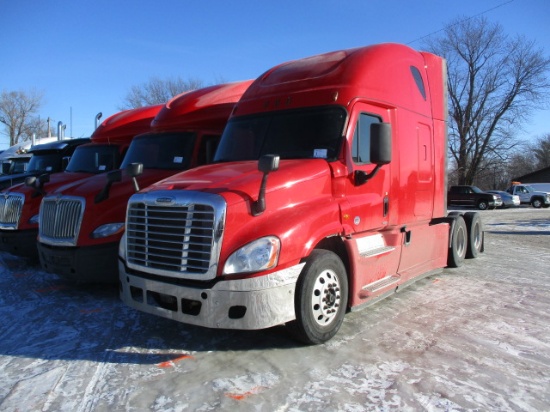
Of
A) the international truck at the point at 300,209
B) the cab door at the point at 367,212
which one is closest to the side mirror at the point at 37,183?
the international truck at the point at 300,209

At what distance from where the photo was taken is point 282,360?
4.11m

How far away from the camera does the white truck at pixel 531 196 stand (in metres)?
35.6

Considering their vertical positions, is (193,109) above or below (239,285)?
above

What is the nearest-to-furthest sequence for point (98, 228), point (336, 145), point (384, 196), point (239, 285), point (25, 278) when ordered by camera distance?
point (239, 285)
point (336, 145)
point (384, 196)
point (98, 228)
point (25, 278)

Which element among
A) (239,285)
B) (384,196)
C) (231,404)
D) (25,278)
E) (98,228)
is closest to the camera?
(231,404)

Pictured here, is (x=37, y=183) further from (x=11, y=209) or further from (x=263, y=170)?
(x=263, y=170)

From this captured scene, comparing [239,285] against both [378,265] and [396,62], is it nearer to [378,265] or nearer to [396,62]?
[378,265]

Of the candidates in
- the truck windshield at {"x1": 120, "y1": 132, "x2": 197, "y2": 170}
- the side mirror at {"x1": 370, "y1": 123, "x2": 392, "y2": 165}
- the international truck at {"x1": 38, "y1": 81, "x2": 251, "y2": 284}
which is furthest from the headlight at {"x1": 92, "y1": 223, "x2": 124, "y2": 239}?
the side mirror at {"x1": 370, "y1": 123, "x2": 392, "y2": 165}

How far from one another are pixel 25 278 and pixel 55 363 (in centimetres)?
415

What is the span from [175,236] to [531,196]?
132 ft

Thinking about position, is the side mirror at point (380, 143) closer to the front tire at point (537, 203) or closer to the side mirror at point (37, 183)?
the side mirror at point (37, 183)

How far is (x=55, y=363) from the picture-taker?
411 cm

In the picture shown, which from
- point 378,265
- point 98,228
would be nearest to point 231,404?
point 378,265

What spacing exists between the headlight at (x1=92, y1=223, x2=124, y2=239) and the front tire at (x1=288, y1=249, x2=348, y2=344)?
322 cm
